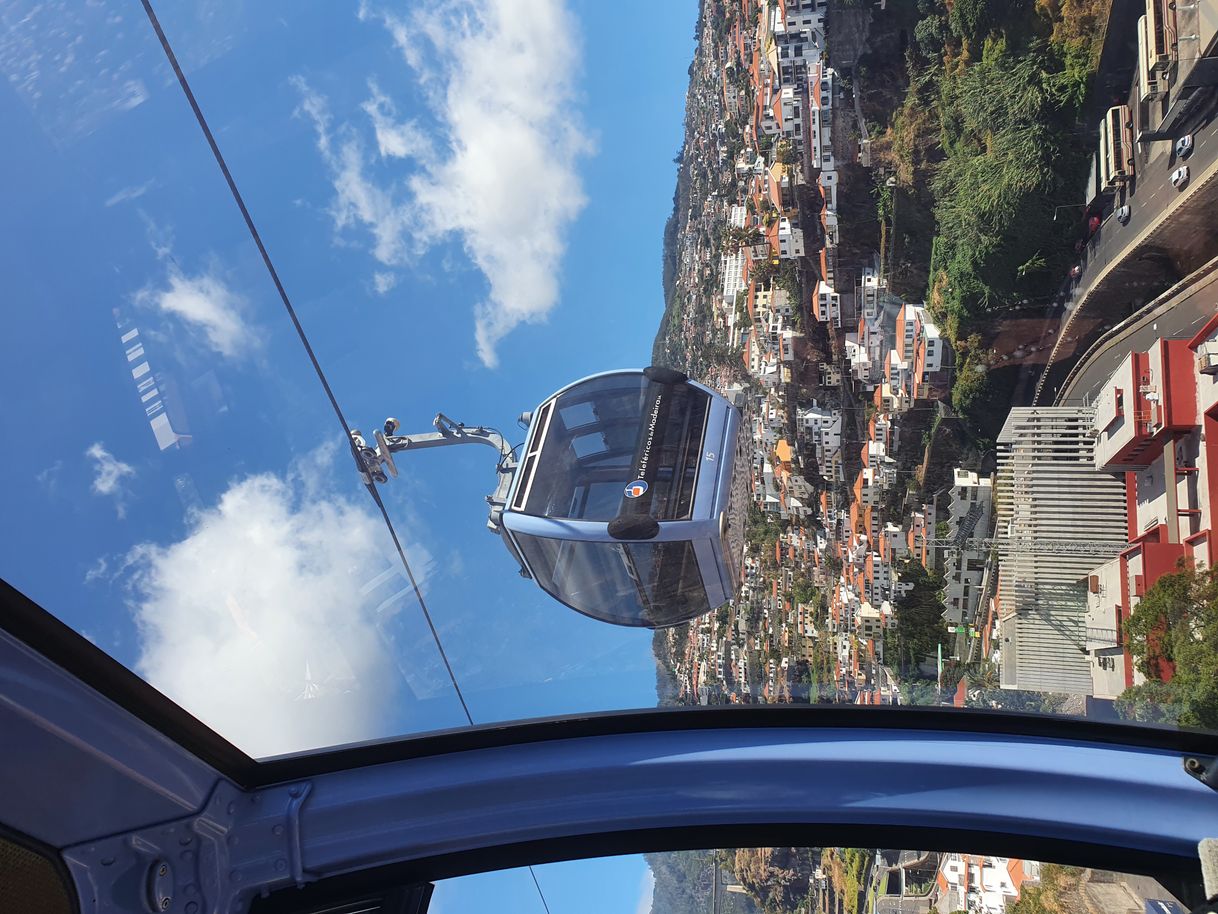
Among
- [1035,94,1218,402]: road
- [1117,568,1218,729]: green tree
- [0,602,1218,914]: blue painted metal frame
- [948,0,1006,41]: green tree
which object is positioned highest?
[948,0,1006,41]: green tree

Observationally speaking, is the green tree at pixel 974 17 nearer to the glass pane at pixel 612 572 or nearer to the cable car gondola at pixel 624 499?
the cable car gondola at pixel 624 499

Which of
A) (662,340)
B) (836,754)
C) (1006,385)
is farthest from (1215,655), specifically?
(662,340)

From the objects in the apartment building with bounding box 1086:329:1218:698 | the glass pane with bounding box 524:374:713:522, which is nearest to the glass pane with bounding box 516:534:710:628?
the glass pane with bounding box 524:374:713:522

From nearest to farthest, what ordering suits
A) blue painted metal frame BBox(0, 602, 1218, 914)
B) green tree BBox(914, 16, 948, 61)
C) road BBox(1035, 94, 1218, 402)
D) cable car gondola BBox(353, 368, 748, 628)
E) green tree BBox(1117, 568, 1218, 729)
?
blue painted metal frame BBox(0, 602, 1218, 914), green tree BBox(1117, 568, 1218, 729), road BBox(1035, 94, 1218, 402), cable car gondola BBox(353, 368, 748, 628), green tree BBox(914, 16, 948, 61)

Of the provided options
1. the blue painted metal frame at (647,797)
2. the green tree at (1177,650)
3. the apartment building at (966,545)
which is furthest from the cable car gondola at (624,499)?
the green tree at (1177,650)

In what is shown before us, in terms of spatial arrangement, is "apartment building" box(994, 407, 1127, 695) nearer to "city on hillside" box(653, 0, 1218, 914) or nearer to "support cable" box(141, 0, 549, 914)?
"city on hillside" box(653, 0, 1218, 914)

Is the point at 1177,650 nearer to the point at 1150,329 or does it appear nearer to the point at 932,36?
the point at 1150,329
